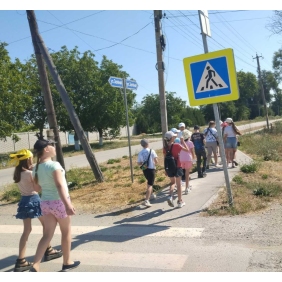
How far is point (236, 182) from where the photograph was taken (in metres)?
8.73

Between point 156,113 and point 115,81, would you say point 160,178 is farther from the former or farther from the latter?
point 156,113

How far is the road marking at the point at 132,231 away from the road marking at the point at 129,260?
864 millimetres

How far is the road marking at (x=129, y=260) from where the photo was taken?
14.6 ft

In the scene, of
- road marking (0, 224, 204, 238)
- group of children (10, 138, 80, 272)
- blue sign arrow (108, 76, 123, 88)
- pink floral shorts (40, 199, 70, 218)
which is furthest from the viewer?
blue sign arrow (108, 76, 123, 88)

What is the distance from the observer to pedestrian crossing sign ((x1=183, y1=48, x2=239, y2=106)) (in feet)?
21.7

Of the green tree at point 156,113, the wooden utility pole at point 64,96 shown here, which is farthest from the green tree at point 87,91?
the wooden utility pole at point 64,96

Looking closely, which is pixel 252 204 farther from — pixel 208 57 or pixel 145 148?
pixel 208 57

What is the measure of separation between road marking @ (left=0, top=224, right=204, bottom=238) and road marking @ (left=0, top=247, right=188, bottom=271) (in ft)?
2.83

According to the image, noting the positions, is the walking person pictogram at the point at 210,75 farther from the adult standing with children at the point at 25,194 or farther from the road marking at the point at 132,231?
the adult standing with children at the point at 25,194

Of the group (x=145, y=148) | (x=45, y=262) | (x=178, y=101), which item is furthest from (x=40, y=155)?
(x=178, y=101)

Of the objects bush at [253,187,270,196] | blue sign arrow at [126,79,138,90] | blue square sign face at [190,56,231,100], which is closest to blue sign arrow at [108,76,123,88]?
blue sign arrow at [126,79,138,90]

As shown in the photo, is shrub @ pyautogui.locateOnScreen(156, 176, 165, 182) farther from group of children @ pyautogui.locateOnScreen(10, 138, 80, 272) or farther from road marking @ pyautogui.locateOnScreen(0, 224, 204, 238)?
group of children @ pyautogui.locateOnScreen(10, 138, 80, 272)

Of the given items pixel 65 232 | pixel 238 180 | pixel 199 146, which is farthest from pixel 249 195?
pixel 65 232
